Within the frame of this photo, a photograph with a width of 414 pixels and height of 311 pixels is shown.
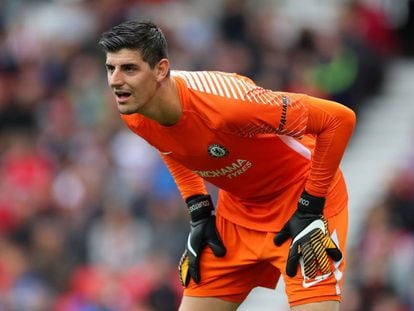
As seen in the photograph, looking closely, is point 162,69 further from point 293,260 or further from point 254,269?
point 254,269

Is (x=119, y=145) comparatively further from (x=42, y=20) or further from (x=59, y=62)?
(x=42, y=20)

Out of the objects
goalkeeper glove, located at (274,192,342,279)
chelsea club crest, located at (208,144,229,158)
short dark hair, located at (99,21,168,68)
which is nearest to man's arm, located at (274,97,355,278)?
goalkeeper glove, located at (274,192,342,279)

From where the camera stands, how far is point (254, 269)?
275 inches

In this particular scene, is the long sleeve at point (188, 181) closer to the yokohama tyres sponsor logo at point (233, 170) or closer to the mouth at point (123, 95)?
the yokohama tyres sponsor logo at point (233, 170)

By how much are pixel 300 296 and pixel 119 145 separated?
6.48 metres

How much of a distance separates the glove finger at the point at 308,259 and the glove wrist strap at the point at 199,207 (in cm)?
73

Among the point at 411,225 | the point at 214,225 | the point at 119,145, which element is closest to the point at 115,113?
the point at 119,145

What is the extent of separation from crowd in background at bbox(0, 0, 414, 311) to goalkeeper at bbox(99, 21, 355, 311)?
2.84 metres

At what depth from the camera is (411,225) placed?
34.1 feet

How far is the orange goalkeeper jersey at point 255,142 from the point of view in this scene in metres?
6.33

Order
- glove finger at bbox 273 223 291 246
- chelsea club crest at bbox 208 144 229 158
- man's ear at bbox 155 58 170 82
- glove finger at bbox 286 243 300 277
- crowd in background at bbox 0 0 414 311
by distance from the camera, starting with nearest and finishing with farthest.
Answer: man's ear at bbox 155 58 170 82 → chelsea club crest at bbox 208 144 229 158 → glove finger at bbox 286 243 300 277 → glove finger at bbox 273 223 291 246 → crowd in background at bbox 0 0 414 311

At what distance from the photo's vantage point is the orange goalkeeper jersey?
6332 millimetres

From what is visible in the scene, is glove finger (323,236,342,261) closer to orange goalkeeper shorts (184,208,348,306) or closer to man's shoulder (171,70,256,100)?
orange goalkeeper shorts (184,208,348,306)

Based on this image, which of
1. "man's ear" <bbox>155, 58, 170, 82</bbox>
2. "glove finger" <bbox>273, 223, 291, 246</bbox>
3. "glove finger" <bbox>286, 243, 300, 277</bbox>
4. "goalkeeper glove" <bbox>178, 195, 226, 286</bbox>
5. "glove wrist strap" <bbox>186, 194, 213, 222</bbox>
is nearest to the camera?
"man's ear" <bbox>155, 58, 170, 82</bbox>
